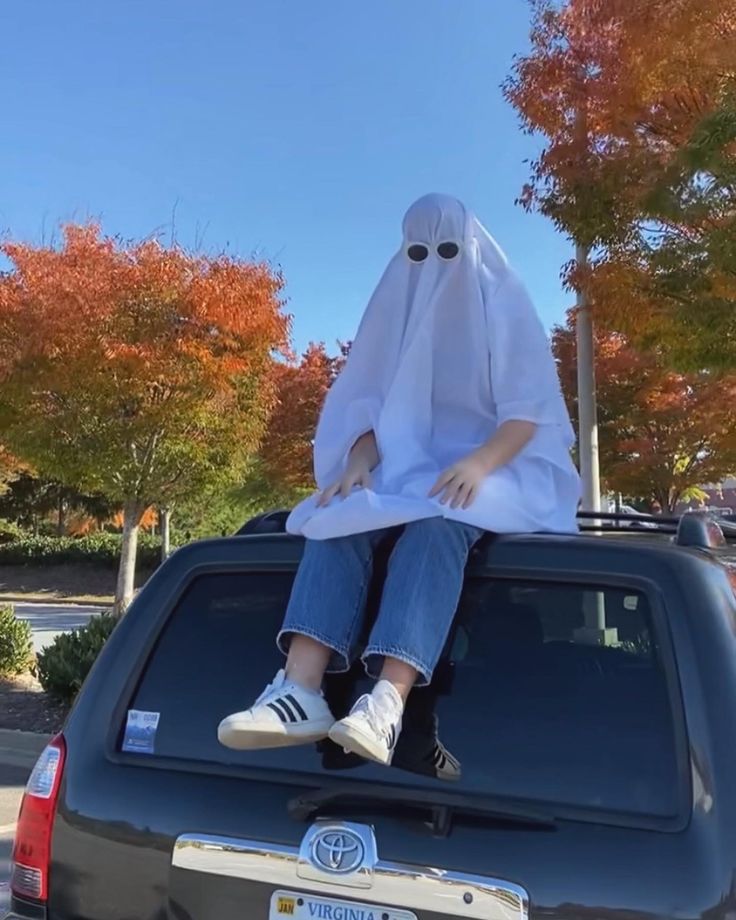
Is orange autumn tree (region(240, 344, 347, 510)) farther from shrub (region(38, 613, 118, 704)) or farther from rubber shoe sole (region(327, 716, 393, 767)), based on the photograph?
rubber shoe sole (region(327, 716, 393, 767))

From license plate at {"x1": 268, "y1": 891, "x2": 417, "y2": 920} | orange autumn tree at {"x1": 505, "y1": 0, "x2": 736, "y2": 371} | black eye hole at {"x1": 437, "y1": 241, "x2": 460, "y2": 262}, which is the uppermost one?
orange autumn tree at {"x1": 505, "y1": 0, "x2": 736, "y2": 371}

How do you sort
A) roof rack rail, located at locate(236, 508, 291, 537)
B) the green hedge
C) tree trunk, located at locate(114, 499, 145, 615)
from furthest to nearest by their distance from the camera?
the green hedge
tree trunk, located at locate(114, 499, 145, 615)
roof rack rail, located at locate(236, 508, 291, 537)

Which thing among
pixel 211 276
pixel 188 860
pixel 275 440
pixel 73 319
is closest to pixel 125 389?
pixel 73 319

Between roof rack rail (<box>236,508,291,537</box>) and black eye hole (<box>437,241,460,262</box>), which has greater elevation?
black eye hole (<box>437,241,460,262</box>)

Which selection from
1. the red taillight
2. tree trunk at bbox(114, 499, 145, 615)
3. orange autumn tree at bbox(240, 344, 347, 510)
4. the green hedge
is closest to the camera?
the red taillight

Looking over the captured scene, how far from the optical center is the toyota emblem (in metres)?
1.72

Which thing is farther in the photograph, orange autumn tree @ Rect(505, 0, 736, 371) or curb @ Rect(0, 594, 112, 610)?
curb @ Rect(0, 594, 112, 610)

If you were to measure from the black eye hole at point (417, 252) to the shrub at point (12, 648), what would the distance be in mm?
8145

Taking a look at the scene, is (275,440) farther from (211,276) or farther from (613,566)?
(613,566)

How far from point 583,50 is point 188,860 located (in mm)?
8610

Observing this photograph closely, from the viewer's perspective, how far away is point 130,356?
32.5ft

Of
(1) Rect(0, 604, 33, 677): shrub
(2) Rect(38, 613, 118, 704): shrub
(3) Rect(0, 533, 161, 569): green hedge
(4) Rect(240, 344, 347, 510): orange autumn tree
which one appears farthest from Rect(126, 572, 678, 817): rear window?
(3) Rect(0, 533, 161, 569): green hedge

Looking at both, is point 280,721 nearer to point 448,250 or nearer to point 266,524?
point 266,524

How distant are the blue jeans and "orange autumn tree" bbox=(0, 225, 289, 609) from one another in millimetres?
8284
